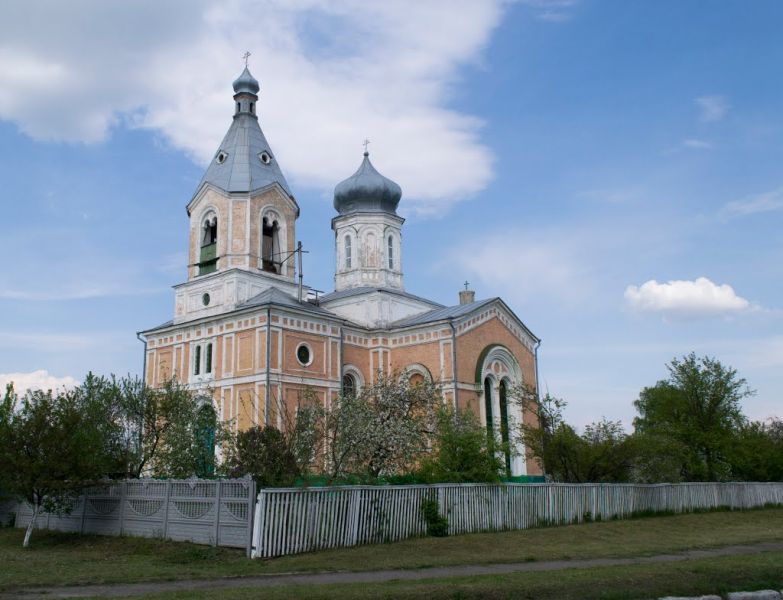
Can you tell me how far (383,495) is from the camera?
1588 cm

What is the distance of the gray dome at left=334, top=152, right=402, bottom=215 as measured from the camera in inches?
1502

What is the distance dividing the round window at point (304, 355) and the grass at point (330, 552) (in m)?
12.8

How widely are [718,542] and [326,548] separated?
8706mm

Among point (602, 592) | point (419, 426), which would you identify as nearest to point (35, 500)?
point (419, 426)

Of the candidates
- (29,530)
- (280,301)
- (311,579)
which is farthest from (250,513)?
(280,301)

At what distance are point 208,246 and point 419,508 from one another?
20.3 metres

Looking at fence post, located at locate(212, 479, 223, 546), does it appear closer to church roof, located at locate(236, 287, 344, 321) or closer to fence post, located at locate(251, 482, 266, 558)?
fence post, located at locate(251, 482, 266, 558)

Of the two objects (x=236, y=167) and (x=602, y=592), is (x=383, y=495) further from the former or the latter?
(x=236, y=167)

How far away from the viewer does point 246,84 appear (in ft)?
120

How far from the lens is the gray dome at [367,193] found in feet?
125

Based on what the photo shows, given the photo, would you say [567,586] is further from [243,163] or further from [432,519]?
[243,163]

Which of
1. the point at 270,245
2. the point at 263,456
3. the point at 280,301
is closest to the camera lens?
the point at 263,456

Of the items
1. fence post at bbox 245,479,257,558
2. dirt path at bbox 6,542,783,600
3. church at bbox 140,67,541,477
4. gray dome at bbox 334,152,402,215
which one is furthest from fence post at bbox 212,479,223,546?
gray dome at bbox 334,152,402,215

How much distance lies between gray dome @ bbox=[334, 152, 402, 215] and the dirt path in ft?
88.2
